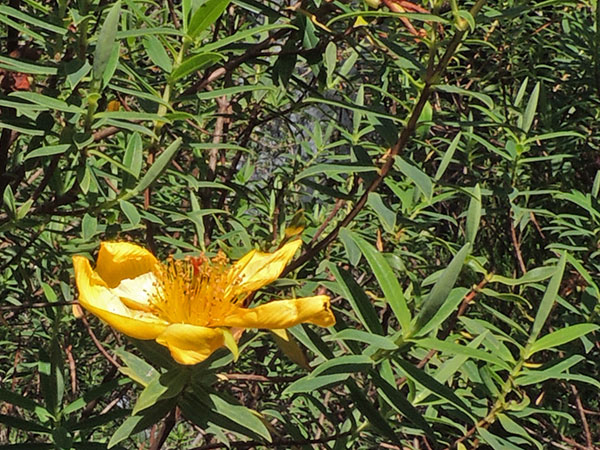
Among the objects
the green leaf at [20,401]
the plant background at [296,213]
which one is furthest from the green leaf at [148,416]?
the green leaf at [20,401]

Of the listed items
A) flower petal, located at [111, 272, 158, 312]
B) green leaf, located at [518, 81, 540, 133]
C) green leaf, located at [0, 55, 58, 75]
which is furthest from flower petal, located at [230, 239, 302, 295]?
green leaf, located at [518, 81, 540, 133]

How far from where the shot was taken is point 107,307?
0.98 m

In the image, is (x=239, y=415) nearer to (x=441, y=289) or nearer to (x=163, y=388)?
(x=163, y=388)

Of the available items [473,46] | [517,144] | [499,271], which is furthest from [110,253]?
[473,46]

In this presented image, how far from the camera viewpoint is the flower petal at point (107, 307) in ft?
2.73

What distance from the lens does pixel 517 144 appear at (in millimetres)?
1722

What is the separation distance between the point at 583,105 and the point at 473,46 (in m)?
0.72

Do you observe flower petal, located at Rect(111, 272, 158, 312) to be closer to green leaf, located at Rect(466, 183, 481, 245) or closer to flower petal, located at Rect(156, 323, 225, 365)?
flower petal, located at Rect(156, 323, 225, 365)

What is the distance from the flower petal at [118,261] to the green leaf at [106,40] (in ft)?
0.70

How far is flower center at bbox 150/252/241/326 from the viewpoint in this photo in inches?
40.6

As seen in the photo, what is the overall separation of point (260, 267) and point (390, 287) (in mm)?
206

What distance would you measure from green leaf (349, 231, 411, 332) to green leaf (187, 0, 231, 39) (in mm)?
327

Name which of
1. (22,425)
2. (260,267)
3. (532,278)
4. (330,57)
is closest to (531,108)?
(532,278)

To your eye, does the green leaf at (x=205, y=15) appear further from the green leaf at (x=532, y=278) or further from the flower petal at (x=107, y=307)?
the green leaf at (x=532, y=278)
